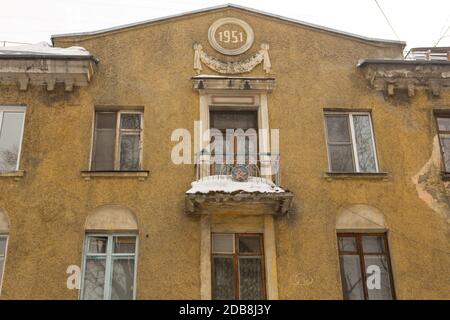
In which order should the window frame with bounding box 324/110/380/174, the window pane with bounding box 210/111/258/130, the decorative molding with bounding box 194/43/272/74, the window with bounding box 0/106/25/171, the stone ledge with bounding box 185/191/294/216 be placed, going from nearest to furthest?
the stone ledge with bounding box 185/191/294/216 → the window with bounding box 0/106/25/171 → the window frame with bounding box 324/110/380/174 → the window pane with bounding box 210/111/258/130 → the decorative molding with bounding box 194/43/272/74

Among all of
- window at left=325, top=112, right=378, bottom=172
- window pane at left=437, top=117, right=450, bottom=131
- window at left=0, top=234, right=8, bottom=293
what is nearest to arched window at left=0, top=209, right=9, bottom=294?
window at left=0, top=234, right=8, bottom=293

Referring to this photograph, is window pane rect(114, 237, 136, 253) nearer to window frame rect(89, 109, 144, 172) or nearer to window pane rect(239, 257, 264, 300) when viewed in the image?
window frame rect(89, 109, 144, 172)

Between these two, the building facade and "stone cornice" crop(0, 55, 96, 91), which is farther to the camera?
"stone cornice" crop(0, 55, 96, 91)

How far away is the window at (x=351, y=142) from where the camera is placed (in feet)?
37.0

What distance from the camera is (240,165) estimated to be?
35.2ft

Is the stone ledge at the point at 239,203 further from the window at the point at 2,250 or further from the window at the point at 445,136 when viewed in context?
the window at the point at 445,136

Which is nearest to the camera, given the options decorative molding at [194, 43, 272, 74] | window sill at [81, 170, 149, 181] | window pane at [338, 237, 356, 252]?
window pane at [338, 237, 356, 252]

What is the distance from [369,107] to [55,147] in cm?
662

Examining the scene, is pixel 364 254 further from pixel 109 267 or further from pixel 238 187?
pixel 109 267

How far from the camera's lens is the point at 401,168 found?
36.3 ft

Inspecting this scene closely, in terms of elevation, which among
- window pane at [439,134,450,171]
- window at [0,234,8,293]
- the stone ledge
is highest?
window pane at [439,134,450,171]

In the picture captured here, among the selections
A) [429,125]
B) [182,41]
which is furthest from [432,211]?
[182,41]

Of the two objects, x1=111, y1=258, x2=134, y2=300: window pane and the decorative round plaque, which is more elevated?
the decorative round plaque

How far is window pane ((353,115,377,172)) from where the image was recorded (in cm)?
1127
